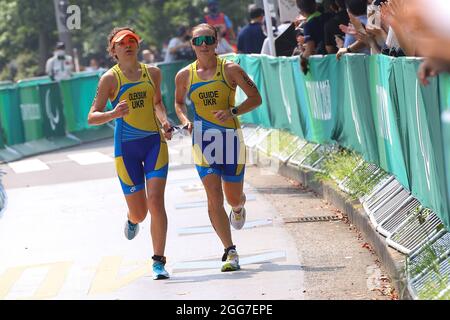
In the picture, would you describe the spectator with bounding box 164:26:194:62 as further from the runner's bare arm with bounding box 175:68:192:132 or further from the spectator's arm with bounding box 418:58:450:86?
the spectator's arm with bounding box 418:58:450:86

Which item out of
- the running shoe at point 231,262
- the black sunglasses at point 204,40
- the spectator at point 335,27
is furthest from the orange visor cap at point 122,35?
the spectator at point 335,27

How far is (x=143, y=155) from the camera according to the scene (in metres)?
10.6

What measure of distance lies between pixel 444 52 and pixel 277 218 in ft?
24.7

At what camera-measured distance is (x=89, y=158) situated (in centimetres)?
2225

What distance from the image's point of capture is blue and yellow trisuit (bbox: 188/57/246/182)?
1057 centimetres

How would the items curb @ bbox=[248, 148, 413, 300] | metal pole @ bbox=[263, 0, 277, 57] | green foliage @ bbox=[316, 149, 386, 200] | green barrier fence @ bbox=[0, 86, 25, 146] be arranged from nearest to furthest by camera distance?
curb @ bbox=[248, 148, 413, 300] < green foliage @ bbox=[316, 149, 386, 200] < metal pole @ bbox=[263, 0, 277, 57] < green barrier fence @ bbox=[0, 86, 25, 146]

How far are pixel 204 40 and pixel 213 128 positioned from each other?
737mm

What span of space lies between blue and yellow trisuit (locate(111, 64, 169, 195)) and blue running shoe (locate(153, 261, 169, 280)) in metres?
0.70

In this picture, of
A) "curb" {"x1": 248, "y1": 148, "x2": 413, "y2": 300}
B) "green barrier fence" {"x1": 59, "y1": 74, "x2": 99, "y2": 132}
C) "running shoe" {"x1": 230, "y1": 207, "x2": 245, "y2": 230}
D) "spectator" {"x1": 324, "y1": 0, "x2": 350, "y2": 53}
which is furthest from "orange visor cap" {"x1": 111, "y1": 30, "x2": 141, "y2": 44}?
"green barrier fence" {"x1": 59, "y1": 74, "x2": 99, "y2": 132}

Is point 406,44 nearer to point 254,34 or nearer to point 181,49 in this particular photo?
point 254,34

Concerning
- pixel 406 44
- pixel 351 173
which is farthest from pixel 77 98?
pixel 406 44

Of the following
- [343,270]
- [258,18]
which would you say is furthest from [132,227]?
[258,18]

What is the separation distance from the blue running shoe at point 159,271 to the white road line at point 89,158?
1101cm
